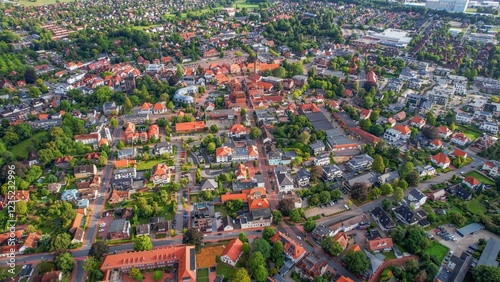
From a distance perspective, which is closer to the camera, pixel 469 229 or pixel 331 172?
pixel 469 229

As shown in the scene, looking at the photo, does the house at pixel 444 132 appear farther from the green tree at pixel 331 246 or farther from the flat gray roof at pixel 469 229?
the green tree at pixel 331 246

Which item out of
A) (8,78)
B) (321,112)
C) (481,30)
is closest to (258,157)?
(321,112)

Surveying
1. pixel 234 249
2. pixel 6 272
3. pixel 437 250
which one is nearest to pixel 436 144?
pixel 437 250

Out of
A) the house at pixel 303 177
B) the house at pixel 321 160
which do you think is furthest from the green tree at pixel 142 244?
the house at pixel 321 160

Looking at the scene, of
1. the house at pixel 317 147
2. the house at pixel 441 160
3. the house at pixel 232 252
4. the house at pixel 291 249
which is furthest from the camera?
the house at pixel 317 147

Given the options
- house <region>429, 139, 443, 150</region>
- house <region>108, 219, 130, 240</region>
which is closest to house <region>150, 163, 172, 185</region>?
house <region>108, 219, 130, 240</region>

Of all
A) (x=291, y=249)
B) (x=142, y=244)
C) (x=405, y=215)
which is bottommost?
(x=405, y=215)

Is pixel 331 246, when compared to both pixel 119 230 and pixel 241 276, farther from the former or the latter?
pixel 119 230

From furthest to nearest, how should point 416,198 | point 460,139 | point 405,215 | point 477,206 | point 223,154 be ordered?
point 460,139
point 223,154
point 477,206
point 416,198
point 405,215
